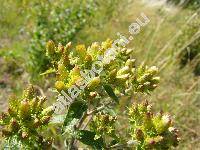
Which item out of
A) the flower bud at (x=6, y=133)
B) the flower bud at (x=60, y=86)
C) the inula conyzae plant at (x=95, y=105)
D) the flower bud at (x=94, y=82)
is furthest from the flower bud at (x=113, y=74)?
the flower bud at (x=6, y=133)

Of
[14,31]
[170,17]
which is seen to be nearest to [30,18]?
[14,31]

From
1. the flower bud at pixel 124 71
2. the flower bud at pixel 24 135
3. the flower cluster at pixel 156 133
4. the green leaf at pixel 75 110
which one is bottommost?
the flower cluster at pixel 156 133

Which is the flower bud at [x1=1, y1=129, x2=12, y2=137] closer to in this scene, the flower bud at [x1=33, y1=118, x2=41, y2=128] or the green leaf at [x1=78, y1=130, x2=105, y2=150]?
the flower bud at [x1=33, y1=118, x2=41, y2=128]

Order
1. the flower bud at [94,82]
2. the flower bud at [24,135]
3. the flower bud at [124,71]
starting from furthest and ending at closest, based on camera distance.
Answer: the flower bud at [124,71]
the flower bud at [94,82]
the flower bud at [24,135]

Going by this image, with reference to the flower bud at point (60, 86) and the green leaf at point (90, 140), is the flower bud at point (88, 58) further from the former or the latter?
the green leaf at point (90, 140)

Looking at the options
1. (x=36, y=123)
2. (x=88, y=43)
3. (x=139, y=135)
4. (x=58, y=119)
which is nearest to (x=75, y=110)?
(x=58, y=119)

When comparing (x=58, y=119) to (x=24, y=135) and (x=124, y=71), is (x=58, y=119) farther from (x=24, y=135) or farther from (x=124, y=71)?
(x=124, y=71)

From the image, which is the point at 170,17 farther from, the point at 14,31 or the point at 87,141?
the point at 87,141

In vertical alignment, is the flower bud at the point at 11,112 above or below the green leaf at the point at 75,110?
above
